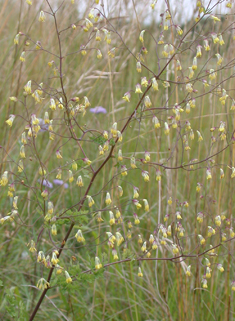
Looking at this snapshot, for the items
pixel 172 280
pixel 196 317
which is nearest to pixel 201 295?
pixel 196 317

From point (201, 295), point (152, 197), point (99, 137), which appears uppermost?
point (99, 137)

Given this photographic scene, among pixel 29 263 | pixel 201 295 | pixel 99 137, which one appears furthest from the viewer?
pixel 29 263

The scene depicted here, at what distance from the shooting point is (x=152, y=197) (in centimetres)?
241

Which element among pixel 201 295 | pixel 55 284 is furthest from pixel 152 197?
pixel 55 284

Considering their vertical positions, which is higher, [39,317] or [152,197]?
[152,197]

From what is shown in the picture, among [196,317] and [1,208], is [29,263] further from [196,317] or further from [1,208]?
[196,317]

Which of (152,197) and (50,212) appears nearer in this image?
(50,212)

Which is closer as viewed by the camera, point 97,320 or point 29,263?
point 97,320

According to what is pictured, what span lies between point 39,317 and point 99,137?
3.53 feet

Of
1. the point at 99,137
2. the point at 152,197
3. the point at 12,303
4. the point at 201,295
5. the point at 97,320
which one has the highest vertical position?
the point at 99,137

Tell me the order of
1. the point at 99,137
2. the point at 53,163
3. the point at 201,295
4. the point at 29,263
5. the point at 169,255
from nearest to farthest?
the point at 99,137
the point at 201,295
the point at 29,263
the point at 169,255
the point at 53,163

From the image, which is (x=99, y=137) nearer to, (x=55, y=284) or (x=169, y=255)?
(x=55, y=284)

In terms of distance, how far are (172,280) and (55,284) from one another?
0.91 meters

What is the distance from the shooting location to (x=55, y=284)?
4.52 feet
